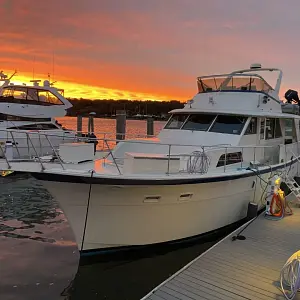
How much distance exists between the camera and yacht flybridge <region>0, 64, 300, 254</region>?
6703 mm

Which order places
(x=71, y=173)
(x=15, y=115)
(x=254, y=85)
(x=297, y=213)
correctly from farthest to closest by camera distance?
(x=15, y=115), (x=254, y=85), (x=297, y=213), (x=71, y=173)

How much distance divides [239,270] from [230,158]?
3301mm

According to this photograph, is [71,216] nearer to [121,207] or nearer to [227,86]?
[121,207]

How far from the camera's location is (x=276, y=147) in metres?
11.5

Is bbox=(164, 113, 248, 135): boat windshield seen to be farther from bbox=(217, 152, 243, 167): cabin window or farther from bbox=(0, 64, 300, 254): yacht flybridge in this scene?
bbox=(217, 152, 243, 167): cabin window

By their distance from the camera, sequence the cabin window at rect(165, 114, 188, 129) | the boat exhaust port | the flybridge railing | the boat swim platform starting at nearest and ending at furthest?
1. the boat swim platform
2. the flybridge railing
3. the boat exhaust port
4. the cabin window at rect(165, 114, 188, 129)

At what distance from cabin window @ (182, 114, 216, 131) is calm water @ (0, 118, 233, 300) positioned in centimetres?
303

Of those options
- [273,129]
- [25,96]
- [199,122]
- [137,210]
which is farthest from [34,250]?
[25,96]

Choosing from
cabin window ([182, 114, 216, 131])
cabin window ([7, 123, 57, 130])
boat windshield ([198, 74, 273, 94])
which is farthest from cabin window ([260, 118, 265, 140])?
cabin window ([7, 123, 57, 130])

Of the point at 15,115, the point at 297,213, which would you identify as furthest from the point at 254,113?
the point at 15,115

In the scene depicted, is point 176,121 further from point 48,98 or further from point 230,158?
point 48,98

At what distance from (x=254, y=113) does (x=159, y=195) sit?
171 inches

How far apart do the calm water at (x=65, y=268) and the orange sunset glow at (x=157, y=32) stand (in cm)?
676

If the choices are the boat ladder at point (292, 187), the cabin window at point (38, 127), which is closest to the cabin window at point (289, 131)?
the boat ladder at point (292, 187)
